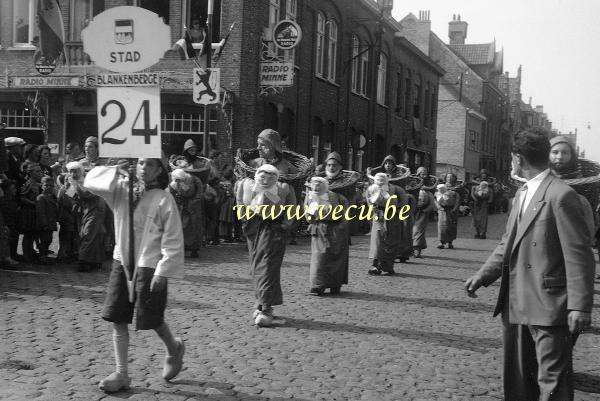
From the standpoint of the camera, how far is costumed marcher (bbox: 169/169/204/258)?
12.4 metres

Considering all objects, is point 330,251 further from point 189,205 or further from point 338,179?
point 189,205

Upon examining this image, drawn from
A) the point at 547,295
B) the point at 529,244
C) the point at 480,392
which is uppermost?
the point at 529,244

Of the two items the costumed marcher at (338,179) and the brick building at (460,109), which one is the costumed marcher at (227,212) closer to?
the costumed marcher at (338,179)

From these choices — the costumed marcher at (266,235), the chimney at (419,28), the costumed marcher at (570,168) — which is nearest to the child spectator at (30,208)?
the costumed marcher at (266,235)

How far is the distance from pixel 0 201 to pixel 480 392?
23.8 feet

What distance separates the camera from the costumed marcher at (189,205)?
1243 cm

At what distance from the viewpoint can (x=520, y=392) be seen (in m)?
4.17

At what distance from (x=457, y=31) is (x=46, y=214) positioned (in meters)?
63.7

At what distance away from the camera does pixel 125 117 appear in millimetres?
5277

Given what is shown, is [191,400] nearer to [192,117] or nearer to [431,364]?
[431,364]

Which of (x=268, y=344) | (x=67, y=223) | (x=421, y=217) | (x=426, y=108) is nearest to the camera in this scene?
(x=268, y=344)

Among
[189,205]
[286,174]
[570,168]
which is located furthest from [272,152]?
[189,205]

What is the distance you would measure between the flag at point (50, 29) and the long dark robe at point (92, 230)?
9564 mm

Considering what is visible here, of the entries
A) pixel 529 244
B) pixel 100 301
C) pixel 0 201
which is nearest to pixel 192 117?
pixel 0 201
